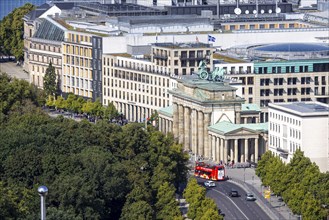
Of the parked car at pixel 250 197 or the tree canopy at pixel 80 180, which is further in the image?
the parked car at pixel 250 197

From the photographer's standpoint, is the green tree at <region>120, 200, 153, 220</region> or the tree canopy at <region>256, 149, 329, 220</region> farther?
the tree canopy at <region>256, 149, 329, 220</region>

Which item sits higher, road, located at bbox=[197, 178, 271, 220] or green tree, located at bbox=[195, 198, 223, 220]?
green tree, located at bbox=[195, 198, 223, 220]

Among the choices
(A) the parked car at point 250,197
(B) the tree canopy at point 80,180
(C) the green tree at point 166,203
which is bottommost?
(A) the parked car at point 250,197

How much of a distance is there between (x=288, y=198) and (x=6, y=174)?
25253 mm

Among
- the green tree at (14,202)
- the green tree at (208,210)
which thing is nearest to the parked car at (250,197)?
the green tree at (208,210)

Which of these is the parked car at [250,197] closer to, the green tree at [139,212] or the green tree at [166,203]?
the green tree at [166,203]

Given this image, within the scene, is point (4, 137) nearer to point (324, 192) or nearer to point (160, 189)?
point (160, 189)

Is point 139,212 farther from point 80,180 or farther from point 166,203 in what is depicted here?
point 166,203

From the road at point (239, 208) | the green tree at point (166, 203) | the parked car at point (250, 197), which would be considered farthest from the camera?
the parked car at point (250, 197)

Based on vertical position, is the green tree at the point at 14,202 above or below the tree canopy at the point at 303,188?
above

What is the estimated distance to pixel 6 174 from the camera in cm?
19038

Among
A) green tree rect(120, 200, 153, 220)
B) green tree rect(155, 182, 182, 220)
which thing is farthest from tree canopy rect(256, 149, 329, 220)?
green tree rect(120, 200, 153, 220)

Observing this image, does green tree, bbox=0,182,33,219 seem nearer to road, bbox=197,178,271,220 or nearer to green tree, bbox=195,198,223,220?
green tree, bbox=195,198,223,220

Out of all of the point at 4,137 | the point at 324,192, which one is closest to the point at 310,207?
the point at 324,192
